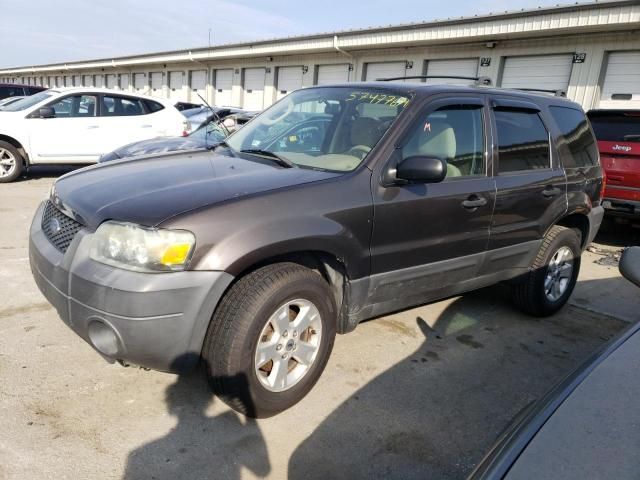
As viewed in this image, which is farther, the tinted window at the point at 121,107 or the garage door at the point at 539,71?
the garage door at the point at 539,71

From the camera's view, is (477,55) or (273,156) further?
(477,55)

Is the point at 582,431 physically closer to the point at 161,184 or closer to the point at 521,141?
the point at 161,184

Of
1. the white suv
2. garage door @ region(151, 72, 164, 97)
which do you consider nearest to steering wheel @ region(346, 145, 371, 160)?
the white suv

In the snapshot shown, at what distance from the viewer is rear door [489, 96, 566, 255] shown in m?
3.57

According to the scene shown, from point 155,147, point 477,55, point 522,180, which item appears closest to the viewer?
point 522,180

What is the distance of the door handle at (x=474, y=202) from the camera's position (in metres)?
3.27

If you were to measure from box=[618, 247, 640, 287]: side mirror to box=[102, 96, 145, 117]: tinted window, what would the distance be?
9.29 meters

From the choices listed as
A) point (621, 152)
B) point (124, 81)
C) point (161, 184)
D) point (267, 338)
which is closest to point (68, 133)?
point (161, 184)

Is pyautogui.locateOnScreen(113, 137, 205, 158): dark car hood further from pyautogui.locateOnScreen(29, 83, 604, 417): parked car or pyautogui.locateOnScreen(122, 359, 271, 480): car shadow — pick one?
pyautogui.locateOnScreen(122, 359, 271, 480): car shadow

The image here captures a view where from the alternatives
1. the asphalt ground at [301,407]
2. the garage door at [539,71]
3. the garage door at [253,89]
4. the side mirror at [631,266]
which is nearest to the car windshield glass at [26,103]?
the asphalt ground at [301,407]

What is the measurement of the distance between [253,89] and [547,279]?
20.9m

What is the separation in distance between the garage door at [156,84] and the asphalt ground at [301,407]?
102 ft

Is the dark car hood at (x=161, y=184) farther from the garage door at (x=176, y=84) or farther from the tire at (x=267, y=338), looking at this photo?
the garage door at (x=176, y=84)

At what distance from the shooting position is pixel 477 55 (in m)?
14.1
